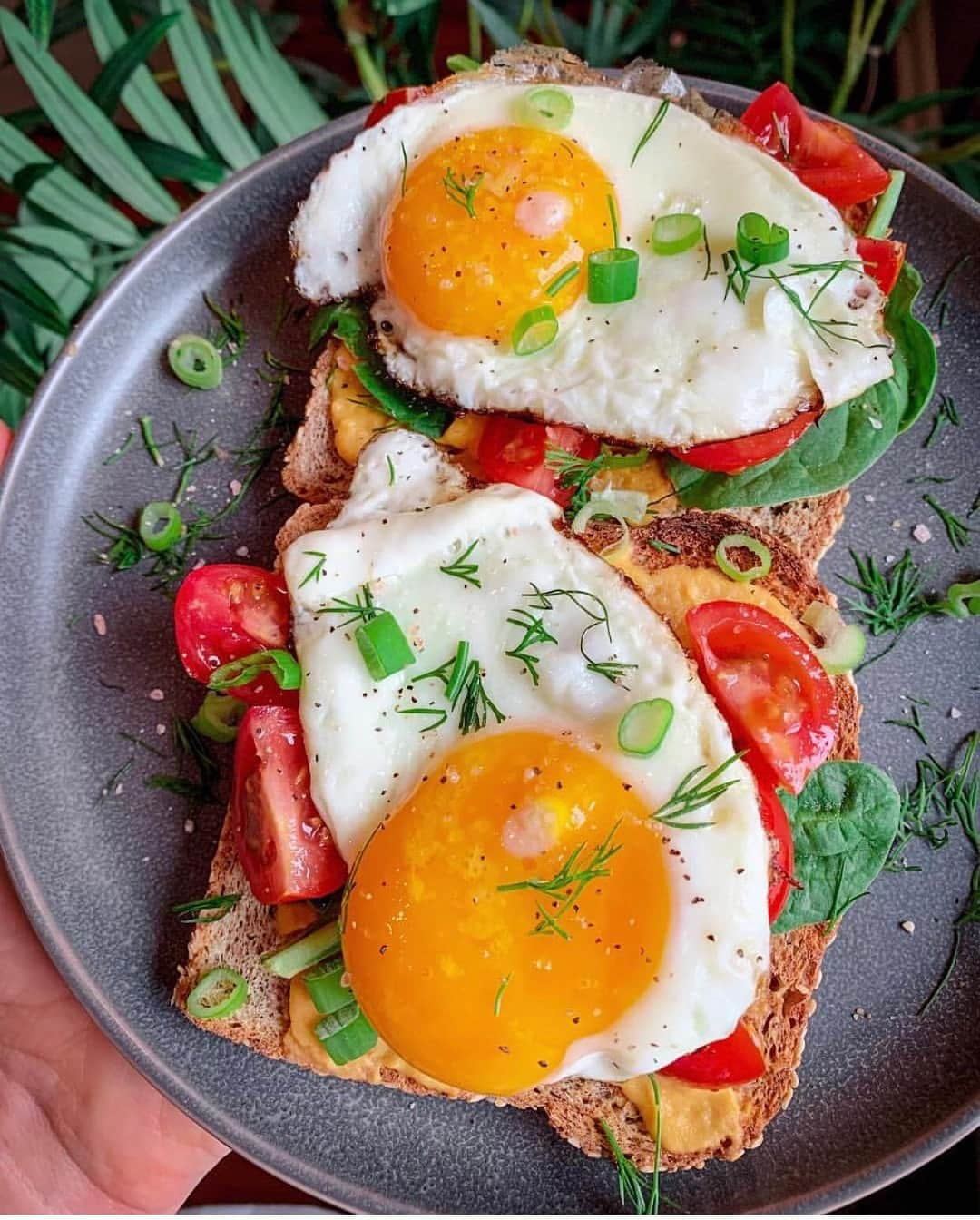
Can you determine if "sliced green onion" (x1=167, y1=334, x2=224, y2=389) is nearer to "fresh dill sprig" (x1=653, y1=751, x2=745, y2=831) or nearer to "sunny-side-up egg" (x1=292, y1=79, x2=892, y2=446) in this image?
"sunny-side-up egg" (x1=292, y1=79, x2=892, y2=446)

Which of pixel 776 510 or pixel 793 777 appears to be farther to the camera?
pixel 776 510

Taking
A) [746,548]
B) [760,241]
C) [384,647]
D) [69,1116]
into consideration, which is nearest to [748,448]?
[746,548]

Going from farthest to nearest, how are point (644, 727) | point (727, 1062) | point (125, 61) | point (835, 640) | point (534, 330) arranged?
point (125, 61), point (835, 640), point (534, 330), point (727, 1062), point (644, 727)

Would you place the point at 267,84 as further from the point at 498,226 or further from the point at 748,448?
the point at 748,448

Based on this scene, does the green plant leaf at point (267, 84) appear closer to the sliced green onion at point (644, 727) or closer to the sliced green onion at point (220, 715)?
the sliced green onion at point (220, 715)

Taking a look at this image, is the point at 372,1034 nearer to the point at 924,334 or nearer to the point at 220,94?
the point at 924,334

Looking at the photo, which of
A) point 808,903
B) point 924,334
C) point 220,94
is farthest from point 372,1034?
point 220,94

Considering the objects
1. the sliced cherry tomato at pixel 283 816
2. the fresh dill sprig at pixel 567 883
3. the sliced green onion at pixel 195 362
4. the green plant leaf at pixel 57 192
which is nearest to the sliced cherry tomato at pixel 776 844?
the fresh dill sprig at pixel 567 883
